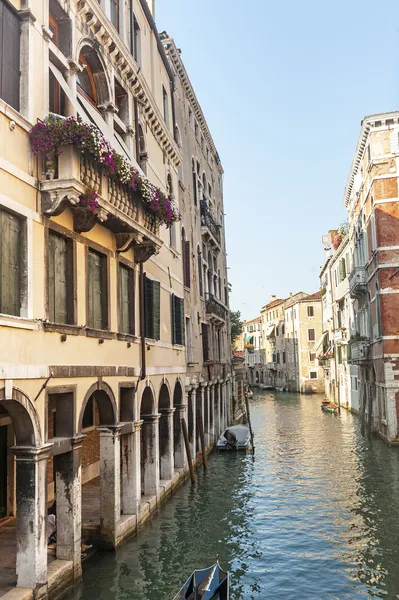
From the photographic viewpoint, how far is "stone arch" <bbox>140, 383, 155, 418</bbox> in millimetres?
13398

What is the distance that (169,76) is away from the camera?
18.4m

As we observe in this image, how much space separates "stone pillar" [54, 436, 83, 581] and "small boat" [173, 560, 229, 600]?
1.78m

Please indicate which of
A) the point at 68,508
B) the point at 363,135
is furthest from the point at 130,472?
the point at 363,135

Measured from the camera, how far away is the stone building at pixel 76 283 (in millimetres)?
7578

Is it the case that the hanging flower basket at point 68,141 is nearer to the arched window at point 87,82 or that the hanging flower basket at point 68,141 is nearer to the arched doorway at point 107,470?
the arched window at point 87,82

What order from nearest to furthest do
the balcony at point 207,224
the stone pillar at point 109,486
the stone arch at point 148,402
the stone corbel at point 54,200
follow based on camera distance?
the stone corbel at point 54,200 < the stone pillar at point 109,486 < the stone arch at point 148,402 < the balcony at point 207,224

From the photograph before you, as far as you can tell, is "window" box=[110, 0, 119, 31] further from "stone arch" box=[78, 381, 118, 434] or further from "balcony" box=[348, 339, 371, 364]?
"balcony" box=[348, 339, 371, 364]

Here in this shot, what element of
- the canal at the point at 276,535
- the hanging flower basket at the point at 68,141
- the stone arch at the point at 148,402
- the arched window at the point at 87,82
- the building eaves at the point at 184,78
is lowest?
the canal at the point at 276,535

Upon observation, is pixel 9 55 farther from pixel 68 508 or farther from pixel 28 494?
pixel 68 508

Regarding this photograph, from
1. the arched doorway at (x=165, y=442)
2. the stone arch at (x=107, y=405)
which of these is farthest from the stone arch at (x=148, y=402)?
the stone arch at (x=107, y=405)

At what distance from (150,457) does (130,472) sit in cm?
189

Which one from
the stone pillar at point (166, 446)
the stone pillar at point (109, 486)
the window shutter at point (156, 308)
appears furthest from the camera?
the stone pillar at point (166, 446)

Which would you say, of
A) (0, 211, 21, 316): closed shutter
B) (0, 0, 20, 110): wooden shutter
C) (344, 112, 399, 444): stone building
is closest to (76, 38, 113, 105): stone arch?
(0, 0, 20, 110): wooden shutter

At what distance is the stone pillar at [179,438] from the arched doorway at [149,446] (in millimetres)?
3242
